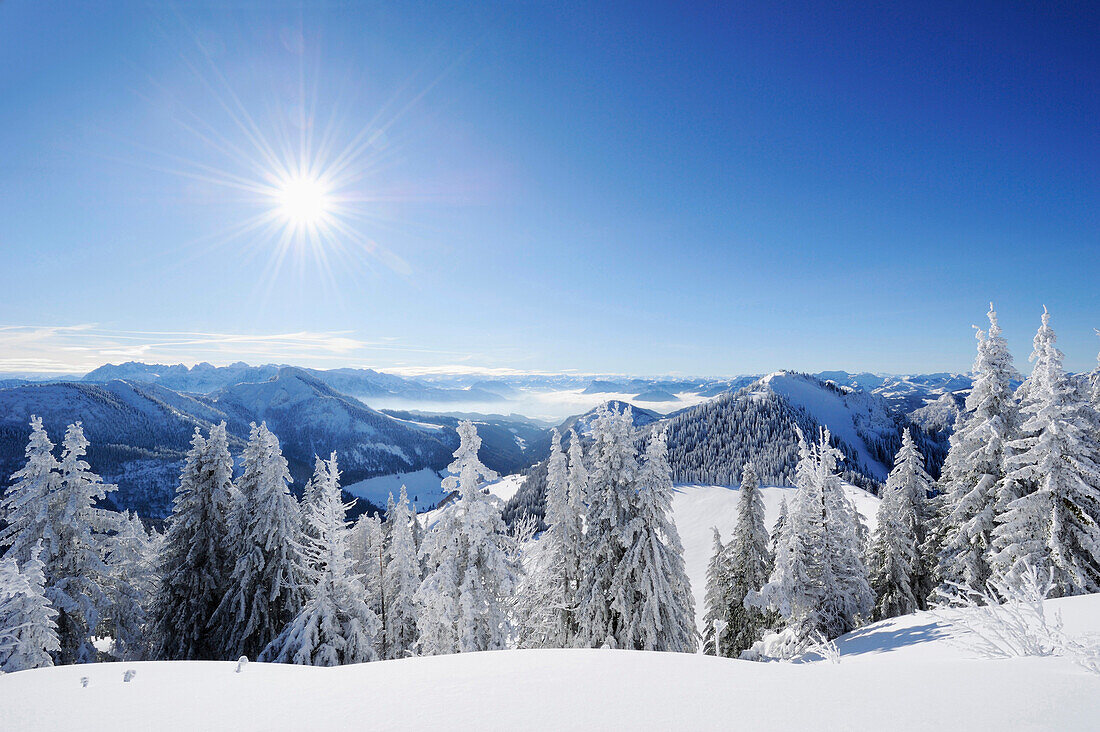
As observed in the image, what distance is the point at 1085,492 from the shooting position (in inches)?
565

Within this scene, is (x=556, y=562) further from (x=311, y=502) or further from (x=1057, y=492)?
(x=1057, y=492)

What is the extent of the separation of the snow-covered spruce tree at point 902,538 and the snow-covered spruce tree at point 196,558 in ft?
112

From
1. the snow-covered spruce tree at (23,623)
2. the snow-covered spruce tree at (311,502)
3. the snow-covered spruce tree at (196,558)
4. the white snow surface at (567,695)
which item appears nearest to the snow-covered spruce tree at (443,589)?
the snow-covered spruce tree at (311,502)

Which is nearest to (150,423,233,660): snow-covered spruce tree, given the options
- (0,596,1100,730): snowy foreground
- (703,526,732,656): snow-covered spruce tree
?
(0,596,1100,730): snowy foreground

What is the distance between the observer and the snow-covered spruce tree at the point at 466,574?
14.7 metres

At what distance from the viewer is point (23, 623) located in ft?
38.1

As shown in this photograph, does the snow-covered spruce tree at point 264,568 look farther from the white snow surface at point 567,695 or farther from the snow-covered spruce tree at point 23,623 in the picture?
the white snow surface at point 567,695

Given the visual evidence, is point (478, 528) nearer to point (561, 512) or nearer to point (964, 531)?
point (561, 512)

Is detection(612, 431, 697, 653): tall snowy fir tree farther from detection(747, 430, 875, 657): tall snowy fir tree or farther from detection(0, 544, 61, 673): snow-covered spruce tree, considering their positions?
detection(0, 544, 61, 673): snow-covered spruce tree

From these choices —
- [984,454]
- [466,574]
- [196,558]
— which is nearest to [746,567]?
[984,454]

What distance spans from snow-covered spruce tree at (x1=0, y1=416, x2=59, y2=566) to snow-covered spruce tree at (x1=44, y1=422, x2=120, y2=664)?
264 millimetres

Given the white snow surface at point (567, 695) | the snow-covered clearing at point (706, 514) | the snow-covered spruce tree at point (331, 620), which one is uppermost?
the white snow surface at point (567, 695)

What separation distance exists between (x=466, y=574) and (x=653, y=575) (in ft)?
22.4

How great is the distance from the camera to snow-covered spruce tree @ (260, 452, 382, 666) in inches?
575
